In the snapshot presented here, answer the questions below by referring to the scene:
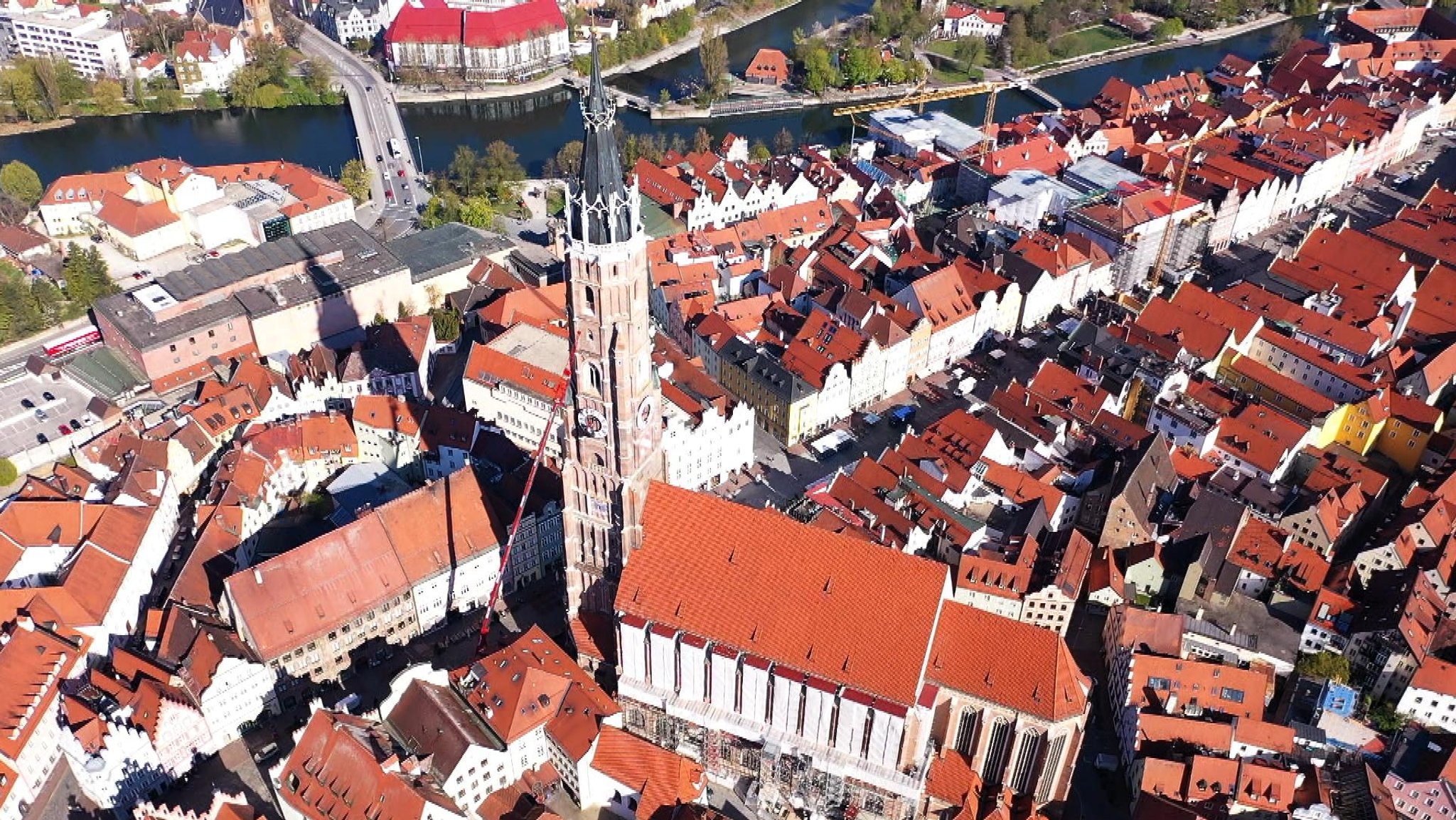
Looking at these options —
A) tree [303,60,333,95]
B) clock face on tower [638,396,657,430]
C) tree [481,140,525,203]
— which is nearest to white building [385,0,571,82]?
tree [303,60,333,95]

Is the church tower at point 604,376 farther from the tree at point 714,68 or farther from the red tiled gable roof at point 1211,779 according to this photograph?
the tree at point 714,68

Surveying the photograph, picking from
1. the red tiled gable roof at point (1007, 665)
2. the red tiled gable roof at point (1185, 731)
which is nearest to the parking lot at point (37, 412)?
the red tiled gable roof at point (1007, 665)

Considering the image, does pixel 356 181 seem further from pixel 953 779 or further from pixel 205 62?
pixel 953 779

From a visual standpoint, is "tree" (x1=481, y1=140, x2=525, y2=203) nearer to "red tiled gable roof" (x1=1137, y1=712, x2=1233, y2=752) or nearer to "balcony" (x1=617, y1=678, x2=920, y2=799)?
"balcony" (x1=617, y1=678, x2=920, y2=799)

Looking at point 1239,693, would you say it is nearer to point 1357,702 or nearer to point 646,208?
point 1357,702

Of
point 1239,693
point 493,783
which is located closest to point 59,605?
point 493,783
